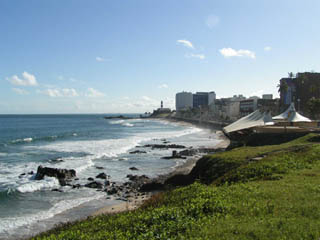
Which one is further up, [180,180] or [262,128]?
[262,128]

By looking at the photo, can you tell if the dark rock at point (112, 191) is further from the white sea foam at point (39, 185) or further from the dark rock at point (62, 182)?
the white sea foam at point (39, 185)

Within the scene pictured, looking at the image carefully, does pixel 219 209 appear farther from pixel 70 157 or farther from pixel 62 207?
pixel 70 157

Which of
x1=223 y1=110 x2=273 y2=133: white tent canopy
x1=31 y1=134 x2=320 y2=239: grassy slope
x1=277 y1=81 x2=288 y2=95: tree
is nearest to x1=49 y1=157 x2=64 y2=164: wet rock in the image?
x1=223 y1=110 x2=273 y2=133: white tent canopy

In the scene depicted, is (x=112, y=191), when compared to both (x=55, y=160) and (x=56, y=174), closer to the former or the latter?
(x=56, y=174)

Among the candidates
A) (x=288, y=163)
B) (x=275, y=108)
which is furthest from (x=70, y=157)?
(x=275, y=108)

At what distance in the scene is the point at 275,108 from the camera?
3236 inches

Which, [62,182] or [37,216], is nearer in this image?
[37,216]

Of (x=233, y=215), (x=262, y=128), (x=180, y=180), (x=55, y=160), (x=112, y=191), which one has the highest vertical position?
(x=262, y=128)

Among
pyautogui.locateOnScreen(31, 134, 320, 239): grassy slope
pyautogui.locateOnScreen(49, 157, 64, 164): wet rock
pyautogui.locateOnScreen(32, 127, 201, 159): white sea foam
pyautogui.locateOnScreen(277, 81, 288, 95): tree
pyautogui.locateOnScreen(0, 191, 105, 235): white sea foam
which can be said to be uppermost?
pyautogui.locateOnScreen(277, 81, 288, 95): tree

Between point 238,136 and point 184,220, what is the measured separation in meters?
19.4

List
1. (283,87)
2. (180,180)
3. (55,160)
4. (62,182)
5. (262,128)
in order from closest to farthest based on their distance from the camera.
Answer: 1. (180,180)
2. (62,182)
3. (262,128)
4. (55,160)
5. (283,87)

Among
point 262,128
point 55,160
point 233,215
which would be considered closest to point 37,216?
point 233,215

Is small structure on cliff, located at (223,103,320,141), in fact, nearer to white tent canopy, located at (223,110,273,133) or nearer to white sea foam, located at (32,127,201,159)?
white tent canopy, located at (223,110,273,133)

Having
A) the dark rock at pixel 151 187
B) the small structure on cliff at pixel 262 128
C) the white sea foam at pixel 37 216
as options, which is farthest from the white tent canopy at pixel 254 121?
the white sea foam at pixel 37 216
